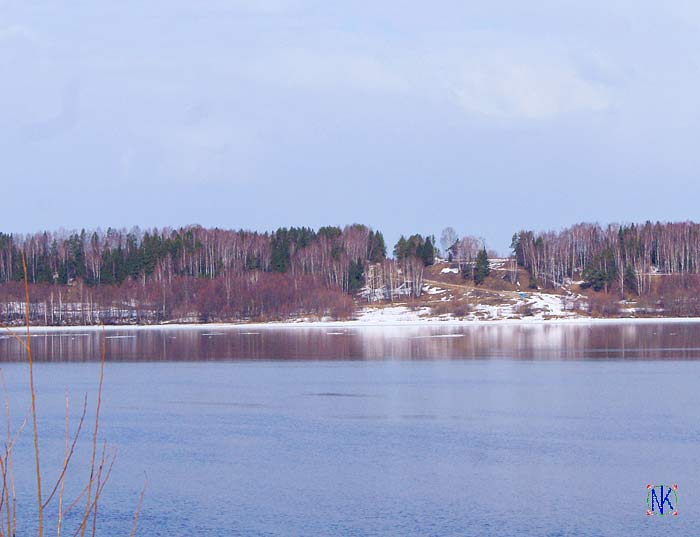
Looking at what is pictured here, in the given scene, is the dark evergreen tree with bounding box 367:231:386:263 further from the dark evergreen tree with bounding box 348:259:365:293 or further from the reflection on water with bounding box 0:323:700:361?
the reflection on water with bounding box 0:323:700:361

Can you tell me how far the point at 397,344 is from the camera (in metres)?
59.6

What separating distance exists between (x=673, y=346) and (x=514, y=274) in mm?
53651

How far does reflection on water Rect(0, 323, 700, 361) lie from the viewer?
49.4m

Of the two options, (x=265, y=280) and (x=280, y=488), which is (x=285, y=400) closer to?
(x=280, y=488)

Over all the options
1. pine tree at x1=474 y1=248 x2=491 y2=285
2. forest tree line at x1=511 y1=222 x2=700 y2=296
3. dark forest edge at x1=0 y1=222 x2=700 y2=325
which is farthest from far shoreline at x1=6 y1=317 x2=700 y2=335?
pine tree at x1=474 y1=248 x2=491 y2=285

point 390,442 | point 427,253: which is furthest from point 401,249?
point 390,442

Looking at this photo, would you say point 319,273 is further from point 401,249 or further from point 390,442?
point 390,442

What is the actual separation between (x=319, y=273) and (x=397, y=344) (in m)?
51.0

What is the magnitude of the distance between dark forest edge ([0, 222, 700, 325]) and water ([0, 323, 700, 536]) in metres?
48.0

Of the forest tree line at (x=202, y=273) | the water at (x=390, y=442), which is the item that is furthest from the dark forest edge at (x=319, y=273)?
the water at (x=390, y=442)

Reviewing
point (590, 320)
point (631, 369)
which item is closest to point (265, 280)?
point (590, 320)

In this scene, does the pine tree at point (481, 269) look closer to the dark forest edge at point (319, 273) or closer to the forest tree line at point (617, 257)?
the dark forest edge at point (319, 273)

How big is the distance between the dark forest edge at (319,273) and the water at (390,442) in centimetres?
4797

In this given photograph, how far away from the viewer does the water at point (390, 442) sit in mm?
15750
